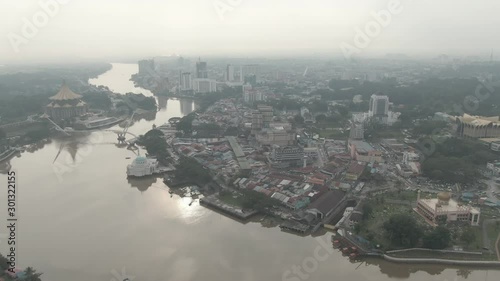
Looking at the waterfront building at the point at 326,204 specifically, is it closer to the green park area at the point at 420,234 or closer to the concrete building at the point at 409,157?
the green park area at the point at 420,234

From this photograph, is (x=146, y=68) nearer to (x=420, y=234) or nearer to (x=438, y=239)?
(x=420, y=234)

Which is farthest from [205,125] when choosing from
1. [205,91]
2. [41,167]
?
[205,91]

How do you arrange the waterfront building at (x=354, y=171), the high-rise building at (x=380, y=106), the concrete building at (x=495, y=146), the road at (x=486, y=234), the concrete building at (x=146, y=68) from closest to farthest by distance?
the road at (x=486, y=234), the waterfront building at (x=354, y=171), the concrete building at (x=495, y=146), the high-rise building at (x=380, y=106), the concrete building at (x=146, y=68)

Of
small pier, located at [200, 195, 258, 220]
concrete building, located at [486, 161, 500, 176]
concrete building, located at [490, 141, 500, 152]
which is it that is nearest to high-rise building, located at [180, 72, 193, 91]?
concrete building, located at [490, 141, 500, 152]

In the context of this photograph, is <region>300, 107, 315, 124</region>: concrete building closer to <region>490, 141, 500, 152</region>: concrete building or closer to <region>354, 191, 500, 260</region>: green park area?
<region>490, 141, 500, 152</region>: concrete building

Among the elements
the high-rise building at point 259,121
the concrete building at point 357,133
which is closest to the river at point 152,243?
the high-rise building at point 259,121
